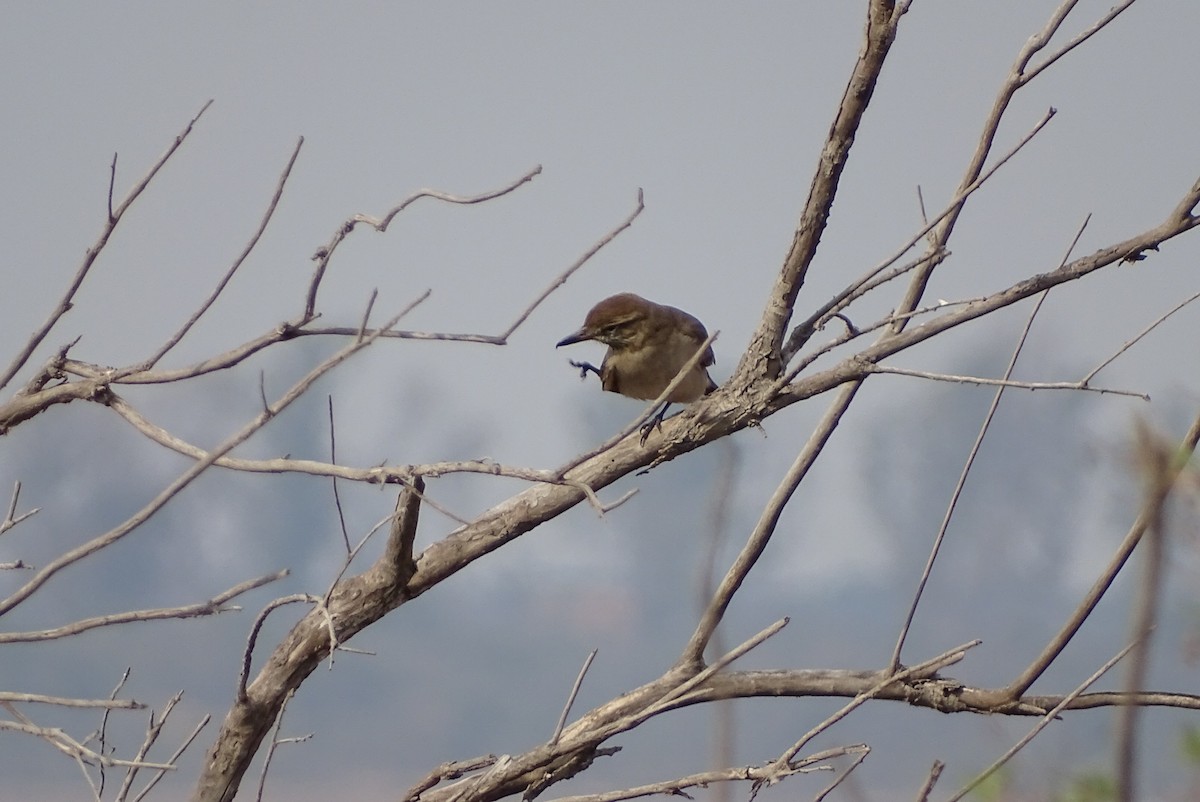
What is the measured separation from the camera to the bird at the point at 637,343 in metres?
2.90

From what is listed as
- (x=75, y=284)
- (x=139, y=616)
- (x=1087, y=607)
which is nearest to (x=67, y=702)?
(x=139, y=616)

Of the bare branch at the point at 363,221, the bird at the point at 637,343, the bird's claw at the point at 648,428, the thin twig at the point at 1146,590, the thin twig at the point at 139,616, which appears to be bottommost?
the thin twig at the point at 1146,590

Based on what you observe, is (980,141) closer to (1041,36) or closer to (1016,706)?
(1041,36)

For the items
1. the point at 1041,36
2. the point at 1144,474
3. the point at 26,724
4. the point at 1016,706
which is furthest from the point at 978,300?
the point at 26,724

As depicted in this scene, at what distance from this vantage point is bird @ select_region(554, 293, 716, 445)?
290cm

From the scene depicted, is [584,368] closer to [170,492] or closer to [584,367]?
[584,367]

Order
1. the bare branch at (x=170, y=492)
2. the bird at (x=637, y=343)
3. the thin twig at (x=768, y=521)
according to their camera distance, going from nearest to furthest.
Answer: the bare branch at (x=170, y=492) → the thin twig at (x=768, y=521) → the bird at (x=637, y=343)

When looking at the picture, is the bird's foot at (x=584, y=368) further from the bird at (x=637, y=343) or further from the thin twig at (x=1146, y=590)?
the thin twig at (x=1146, y=590)

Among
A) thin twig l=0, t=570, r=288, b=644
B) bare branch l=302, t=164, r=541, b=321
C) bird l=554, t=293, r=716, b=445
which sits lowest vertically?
thin twig l=0, t=570, r=288, b=644

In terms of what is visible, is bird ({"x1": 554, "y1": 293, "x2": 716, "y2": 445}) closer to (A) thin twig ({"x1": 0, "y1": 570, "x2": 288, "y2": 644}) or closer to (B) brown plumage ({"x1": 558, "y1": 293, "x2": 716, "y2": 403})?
(B) brown plumage ({"x1": 558, "y1": 293, "x2": 716, "y2": 403})

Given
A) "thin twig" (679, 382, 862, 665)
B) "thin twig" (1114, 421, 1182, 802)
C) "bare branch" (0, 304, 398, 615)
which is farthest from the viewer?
"thin twig" (679, 382, 862, 665)

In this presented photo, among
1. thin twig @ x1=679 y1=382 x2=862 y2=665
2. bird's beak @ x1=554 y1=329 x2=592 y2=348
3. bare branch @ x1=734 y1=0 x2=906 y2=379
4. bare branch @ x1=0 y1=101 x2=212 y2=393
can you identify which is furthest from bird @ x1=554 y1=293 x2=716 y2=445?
bare branch @ x1=0 y1=101 x2=212 y2=393

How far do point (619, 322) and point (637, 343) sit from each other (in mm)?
67

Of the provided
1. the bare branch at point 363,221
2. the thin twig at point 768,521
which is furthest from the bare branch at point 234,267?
the thin twig at point 768,521
